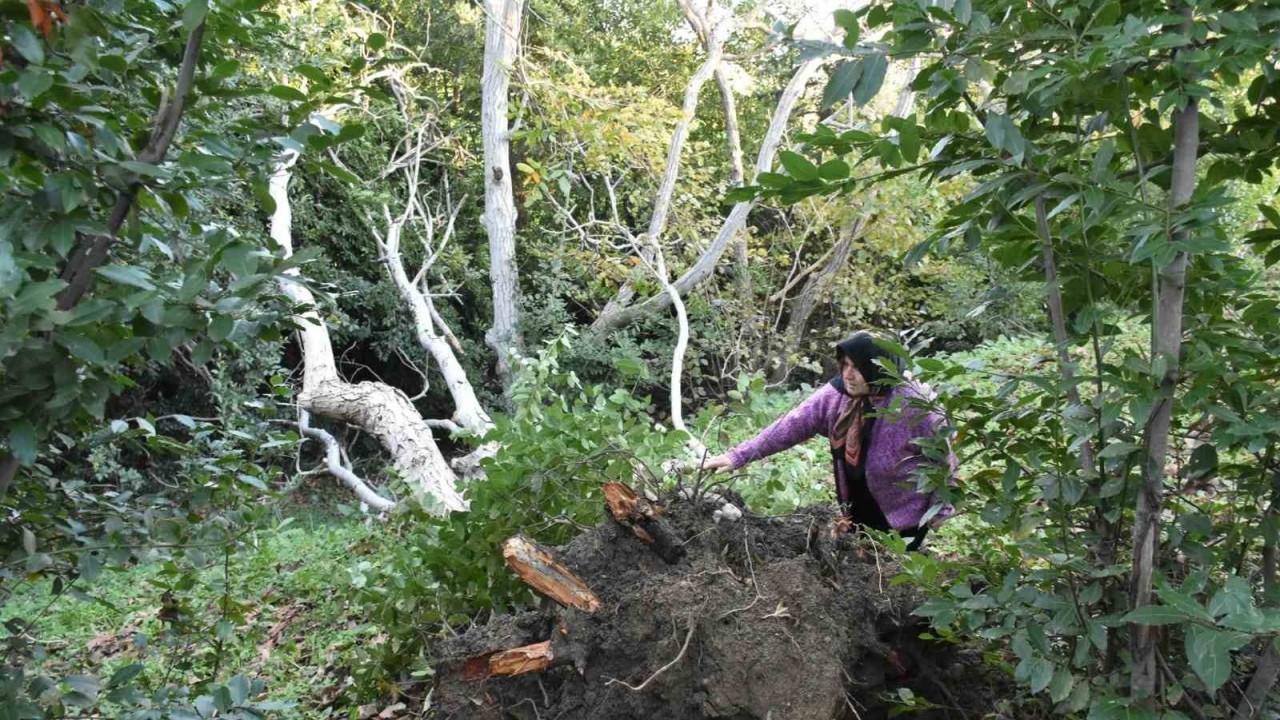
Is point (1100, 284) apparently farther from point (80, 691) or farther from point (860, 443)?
point (80, 691)

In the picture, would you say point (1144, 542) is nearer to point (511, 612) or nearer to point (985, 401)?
point (985, 401)

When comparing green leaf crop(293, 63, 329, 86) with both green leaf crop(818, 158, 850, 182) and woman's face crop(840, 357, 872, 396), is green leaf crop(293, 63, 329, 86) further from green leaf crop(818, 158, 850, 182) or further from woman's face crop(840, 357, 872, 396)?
woman's face crop(840, 357, 872, 396)

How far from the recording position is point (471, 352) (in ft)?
40.8

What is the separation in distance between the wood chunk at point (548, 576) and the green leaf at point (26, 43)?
167 cm

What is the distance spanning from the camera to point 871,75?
1.53 m

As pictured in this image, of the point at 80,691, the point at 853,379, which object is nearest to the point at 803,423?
the point at 853,379

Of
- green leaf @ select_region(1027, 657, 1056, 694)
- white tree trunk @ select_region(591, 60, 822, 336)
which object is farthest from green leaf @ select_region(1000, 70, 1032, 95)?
white tree trunk @ select_region(591, 60, 822, 336)

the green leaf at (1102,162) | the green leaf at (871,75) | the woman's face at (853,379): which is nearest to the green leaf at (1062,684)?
the green leaf at (1102,162)

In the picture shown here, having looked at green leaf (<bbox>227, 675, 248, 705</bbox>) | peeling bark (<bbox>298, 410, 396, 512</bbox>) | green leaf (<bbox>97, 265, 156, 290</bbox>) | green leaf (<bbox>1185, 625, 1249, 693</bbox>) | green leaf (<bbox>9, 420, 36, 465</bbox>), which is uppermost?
green leaf (<bbox>97, 265, 156, 290</bbox>)

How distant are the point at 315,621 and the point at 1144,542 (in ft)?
14.3

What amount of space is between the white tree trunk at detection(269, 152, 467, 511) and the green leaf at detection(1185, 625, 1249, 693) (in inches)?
199

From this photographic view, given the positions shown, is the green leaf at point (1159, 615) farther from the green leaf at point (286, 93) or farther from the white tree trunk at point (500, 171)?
the white tree trunk at point (500, 171)

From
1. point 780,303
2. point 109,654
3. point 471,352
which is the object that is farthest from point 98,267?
point 780,303

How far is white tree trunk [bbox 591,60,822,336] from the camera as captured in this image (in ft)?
34.7
